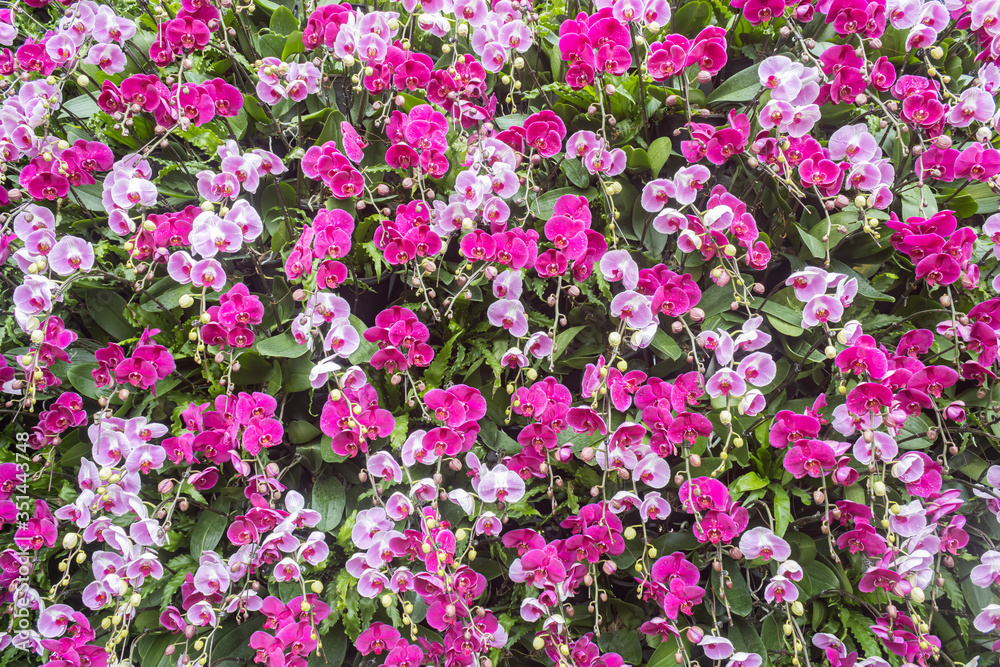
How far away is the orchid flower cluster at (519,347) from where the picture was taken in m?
0.98

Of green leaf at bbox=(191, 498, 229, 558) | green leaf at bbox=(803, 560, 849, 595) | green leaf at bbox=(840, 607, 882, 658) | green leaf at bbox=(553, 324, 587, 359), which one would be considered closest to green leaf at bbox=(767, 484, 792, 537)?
green leaf at bbox=(803, 560, 849, 595)

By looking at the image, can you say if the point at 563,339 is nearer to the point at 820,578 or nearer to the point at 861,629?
the point at 820,578

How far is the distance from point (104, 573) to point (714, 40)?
151cm

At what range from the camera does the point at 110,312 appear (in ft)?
3.94

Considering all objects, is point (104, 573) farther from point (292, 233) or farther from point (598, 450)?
point (598, 450)

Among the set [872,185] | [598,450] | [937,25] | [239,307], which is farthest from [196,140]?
[937,25]

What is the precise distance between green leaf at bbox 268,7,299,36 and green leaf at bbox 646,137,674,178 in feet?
2.77

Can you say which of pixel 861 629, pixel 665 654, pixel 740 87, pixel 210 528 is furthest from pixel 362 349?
pixel 861 629

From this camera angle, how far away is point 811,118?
103 cm

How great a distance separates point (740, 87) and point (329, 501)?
1182 millimetres

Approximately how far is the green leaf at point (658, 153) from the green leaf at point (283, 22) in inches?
33.3

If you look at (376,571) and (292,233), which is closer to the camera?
(376,571)

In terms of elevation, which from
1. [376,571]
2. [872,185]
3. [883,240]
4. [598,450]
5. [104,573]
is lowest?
[104,573]

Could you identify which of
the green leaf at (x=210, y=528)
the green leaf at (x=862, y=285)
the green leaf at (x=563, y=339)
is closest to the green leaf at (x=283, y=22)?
the green leaf at (x=563, y=339)
